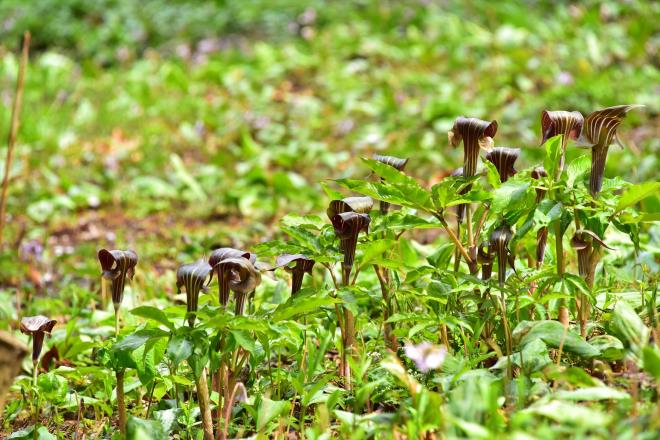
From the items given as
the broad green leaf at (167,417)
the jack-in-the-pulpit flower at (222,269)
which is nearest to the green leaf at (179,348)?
the jack-in-the-pulpit flower at (222,269)

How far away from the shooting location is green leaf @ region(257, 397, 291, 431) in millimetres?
1878

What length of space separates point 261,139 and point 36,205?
178 centimetres

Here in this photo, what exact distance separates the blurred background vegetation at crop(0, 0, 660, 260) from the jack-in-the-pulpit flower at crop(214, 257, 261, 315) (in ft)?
6.21

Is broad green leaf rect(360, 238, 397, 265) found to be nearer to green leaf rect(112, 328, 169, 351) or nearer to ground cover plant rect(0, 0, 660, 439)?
ground cover plant rect(0, 0, 660, 439)

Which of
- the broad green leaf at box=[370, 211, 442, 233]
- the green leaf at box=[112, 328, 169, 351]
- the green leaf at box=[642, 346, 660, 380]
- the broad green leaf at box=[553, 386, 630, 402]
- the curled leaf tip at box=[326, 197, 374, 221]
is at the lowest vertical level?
the broad green leaf at box=[553, 386, 630, 402]

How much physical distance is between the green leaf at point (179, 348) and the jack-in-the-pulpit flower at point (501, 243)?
751mm

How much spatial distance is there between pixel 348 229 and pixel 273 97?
505 cm

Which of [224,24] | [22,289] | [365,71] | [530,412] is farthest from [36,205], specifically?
[224,24]

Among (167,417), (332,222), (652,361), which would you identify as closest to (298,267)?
(332,222)

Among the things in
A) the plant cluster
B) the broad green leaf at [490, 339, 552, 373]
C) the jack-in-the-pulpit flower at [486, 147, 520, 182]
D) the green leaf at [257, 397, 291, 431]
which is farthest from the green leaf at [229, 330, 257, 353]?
the jack-in-the-pulpit flower at [486, 147, 520, 182]

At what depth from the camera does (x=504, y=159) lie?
6.67 feet

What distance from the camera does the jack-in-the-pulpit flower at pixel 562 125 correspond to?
1.90 m

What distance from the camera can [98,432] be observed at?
6.95 ft

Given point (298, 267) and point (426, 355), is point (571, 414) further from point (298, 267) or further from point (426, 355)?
point (298, 267)
